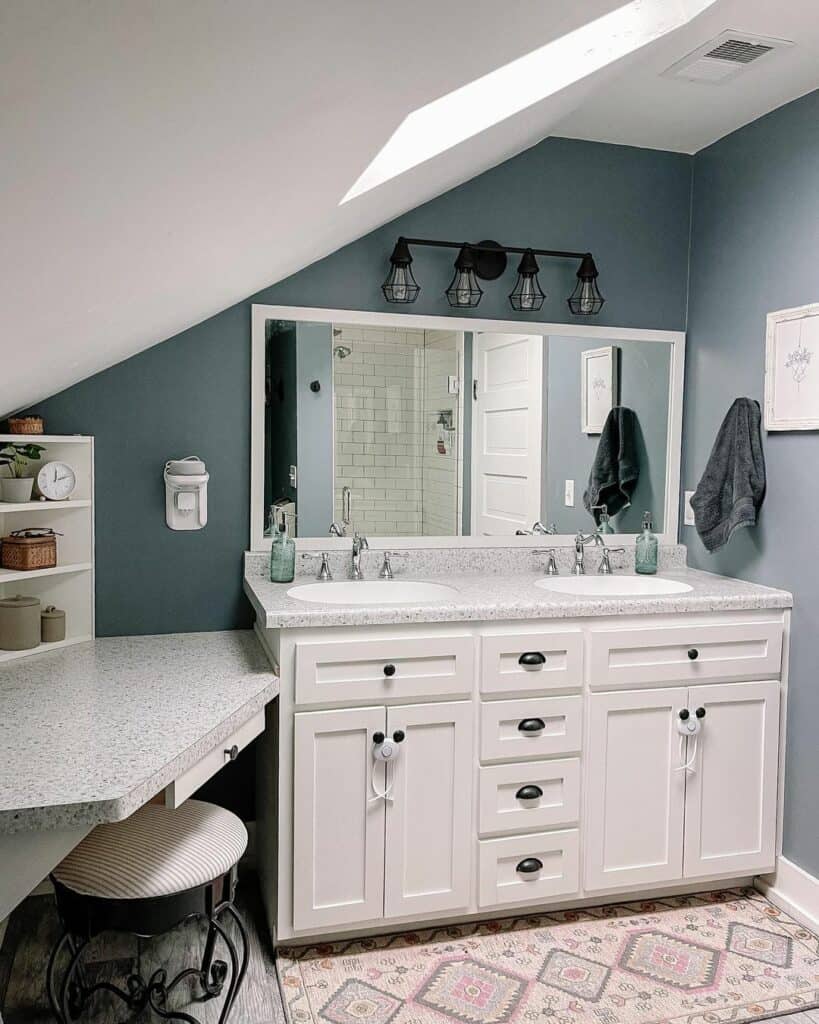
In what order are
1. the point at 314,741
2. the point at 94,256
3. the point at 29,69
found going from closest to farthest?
the point at 29,69 → the point at 94,256 → the point at 314,741

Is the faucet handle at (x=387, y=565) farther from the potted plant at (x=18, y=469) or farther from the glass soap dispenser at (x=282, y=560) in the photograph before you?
the potted plant at (x=18, y=469)

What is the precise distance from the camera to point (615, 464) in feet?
10.4

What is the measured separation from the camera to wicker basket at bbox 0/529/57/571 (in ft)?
8.03

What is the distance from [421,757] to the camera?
2393mm

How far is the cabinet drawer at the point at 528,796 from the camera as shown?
245cm

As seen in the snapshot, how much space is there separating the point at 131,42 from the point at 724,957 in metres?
2.58

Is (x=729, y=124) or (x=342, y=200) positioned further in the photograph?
(x=729, y=124)

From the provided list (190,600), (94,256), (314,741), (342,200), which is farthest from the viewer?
(190,600)

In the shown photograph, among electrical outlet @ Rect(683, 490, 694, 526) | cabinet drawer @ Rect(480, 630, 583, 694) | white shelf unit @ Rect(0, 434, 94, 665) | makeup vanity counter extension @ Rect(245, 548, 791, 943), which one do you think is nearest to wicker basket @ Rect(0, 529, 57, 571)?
white shelf unit @ Rect(0, 434, 94, 665)

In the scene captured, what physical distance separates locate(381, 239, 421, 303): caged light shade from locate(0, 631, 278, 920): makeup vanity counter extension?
1168mm

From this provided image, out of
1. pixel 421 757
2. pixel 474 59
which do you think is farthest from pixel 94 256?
pixel 421 757

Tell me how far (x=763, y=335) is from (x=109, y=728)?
221 cm

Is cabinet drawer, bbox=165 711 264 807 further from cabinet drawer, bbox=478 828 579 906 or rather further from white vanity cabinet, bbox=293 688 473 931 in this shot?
cabinet drawer, bbox=478 828 579 906

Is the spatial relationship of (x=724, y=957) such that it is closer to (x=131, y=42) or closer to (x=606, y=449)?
(x=606, y=449)
